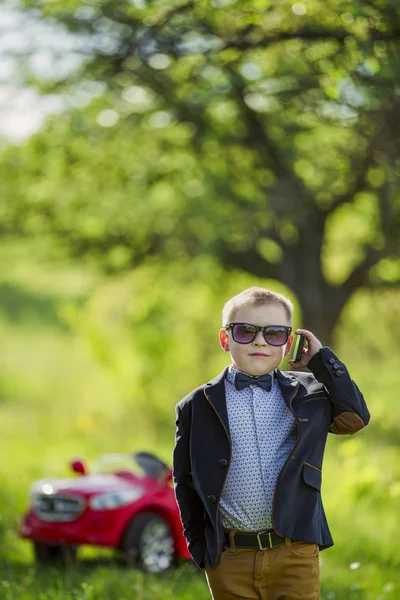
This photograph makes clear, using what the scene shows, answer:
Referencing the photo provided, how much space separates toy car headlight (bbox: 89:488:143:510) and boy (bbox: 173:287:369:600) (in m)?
4.11

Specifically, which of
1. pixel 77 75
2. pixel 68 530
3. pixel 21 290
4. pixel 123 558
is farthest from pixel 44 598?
pixel 21 290

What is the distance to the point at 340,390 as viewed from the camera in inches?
140

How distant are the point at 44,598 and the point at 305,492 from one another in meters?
2.43

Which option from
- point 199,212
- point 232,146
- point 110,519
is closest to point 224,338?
point 110,519

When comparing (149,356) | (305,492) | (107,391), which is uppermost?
(305,492)

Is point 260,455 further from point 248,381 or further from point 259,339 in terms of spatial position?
point 259,339

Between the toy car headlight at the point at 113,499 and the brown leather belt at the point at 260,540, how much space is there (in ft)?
14.0

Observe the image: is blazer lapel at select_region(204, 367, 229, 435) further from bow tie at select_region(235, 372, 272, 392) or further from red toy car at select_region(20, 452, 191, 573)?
red toy car at select_region(20, 452, 191, 573)

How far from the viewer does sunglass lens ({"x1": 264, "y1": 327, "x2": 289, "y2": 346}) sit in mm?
3535

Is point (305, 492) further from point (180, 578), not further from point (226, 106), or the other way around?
point (226, 106)

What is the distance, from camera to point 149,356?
18562mm

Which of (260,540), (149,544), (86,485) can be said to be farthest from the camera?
(86,485)

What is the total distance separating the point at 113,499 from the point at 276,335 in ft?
14.7

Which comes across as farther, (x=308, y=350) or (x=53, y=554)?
(x=53, y=554)
